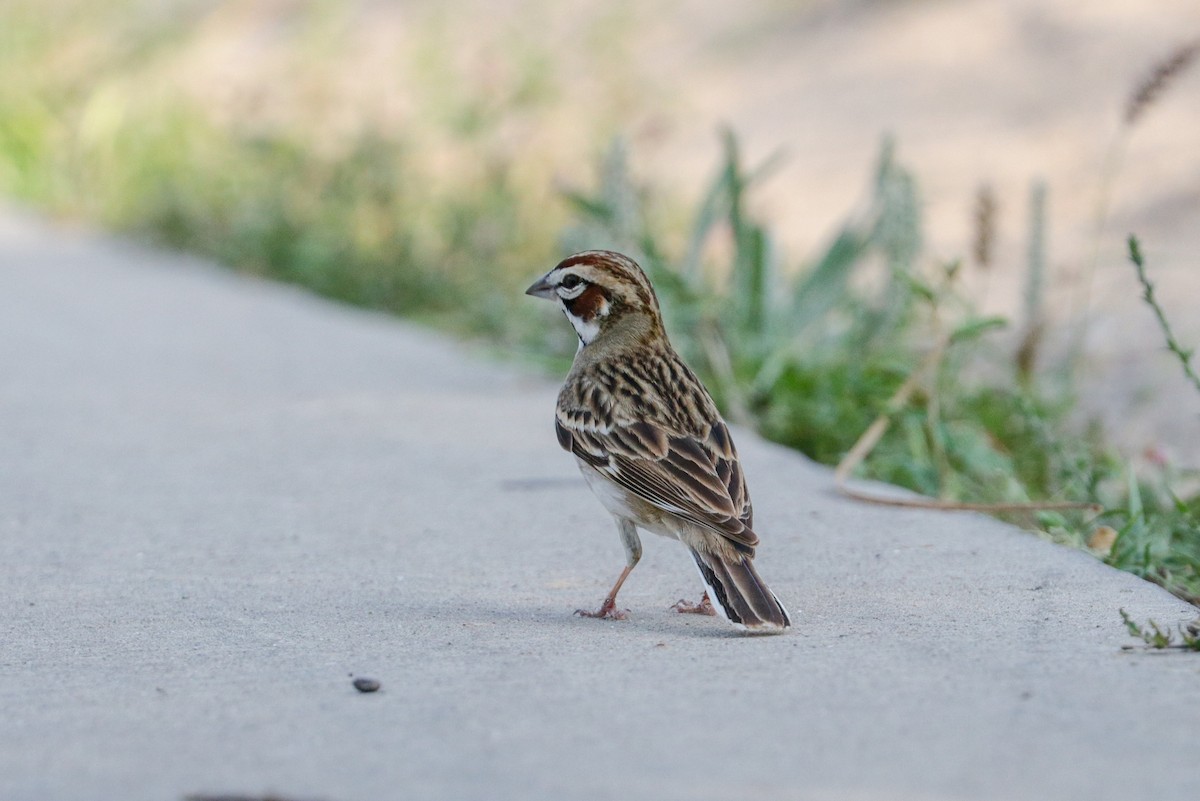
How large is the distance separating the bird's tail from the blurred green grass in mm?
1186

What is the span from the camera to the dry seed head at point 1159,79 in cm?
561

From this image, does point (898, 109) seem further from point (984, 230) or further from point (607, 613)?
point (607, 613)

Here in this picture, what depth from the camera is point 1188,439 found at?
6531 mm

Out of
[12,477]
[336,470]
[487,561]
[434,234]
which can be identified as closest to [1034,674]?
[487,561]

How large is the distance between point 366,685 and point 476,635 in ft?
1.74

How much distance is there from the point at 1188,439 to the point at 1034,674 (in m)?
3.66

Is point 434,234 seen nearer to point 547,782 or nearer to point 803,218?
point 803,218

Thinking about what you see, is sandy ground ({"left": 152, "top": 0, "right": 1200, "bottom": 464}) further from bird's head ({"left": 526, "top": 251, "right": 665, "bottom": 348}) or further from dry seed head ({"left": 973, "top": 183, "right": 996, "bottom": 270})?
bird's head ({"left": 526, "top": 251, "right": 665, "bottom": 348})

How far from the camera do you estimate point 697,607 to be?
407 centimetres

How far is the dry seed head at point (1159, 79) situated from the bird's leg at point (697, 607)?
2.70 m

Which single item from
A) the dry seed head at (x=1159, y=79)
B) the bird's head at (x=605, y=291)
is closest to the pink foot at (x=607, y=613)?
the bird's head at (x=605, y=291)

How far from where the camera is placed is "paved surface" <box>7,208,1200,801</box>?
2.70 m

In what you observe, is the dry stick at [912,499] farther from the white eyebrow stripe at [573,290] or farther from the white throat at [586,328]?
the white eyebrow stripe at [573,290]

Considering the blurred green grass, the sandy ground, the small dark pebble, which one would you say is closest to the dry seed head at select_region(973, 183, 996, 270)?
the blurred green grass
